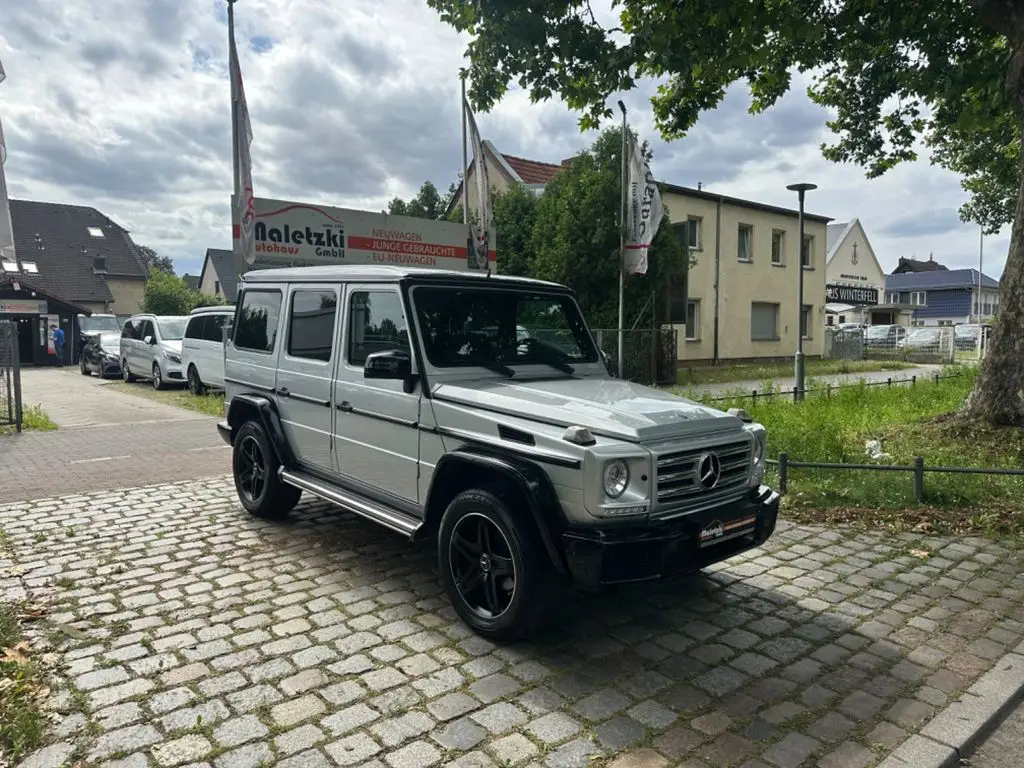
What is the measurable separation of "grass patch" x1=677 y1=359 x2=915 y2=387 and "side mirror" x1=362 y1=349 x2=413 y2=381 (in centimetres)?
1559

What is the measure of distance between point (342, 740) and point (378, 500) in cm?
197

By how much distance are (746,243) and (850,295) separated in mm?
8342

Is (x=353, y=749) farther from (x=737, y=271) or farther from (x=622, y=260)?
(x=737, y=271)

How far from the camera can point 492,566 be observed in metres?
3.93

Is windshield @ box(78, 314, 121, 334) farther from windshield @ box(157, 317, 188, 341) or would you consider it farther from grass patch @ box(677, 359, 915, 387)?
grass patch @ box(677, 359, 915, 387)

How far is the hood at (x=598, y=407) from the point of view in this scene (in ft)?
12.3

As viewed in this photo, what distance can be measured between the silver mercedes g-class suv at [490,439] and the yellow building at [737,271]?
60.5ft

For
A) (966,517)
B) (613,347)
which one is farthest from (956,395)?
(966,517)

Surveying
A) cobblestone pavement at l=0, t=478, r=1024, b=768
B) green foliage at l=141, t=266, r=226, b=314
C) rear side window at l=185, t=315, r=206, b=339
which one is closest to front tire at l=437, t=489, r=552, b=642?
cobblestone pavement at l=0, t=478, r=1024, b=768

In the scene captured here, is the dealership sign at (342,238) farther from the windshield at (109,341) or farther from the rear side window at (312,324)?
the windshield at (109,341)

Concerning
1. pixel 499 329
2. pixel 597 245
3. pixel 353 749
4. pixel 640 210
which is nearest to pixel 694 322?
pixel 597 245

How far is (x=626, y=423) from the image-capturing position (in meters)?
3.73

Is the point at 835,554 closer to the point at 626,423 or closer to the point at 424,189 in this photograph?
the point at 626,423

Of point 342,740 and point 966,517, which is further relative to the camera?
point 966,517
